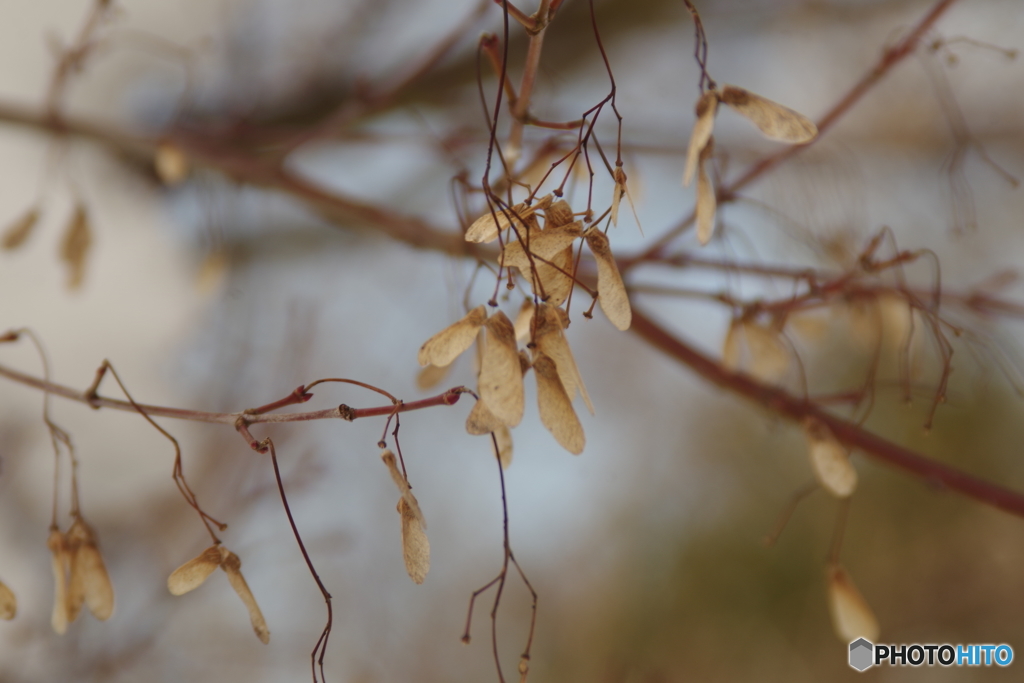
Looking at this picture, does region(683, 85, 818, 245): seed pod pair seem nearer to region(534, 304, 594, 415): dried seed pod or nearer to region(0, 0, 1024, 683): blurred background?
region(534, 304, 594, 415): dried seed pod

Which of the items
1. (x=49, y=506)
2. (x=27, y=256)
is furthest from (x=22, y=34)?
(x=49, y=506)

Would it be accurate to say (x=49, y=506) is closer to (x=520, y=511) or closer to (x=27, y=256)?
(x=27, y=256)

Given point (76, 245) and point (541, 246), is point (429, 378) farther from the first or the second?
point (76, 245)

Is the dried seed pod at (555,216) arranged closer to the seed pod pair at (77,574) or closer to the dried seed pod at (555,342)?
the dried seed pod at (555,342)

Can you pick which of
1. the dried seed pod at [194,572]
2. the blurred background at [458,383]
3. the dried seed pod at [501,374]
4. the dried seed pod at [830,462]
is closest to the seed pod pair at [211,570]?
the dried seed pod at [194,572]

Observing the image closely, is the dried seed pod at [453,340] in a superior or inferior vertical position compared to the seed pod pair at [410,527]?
superior

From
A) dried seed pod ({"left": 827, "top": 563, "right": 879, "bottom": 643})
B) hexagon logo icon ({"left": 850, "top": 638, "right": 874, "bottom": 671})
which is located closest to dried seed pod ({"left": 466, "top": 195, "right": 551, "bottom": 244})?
dried seed pod ({"left": 827, "top": 563, "right": 879, "bottom": 643})

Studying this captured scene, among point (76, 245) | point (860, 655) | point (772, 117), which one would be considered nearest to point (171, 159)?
point (76, 245)
